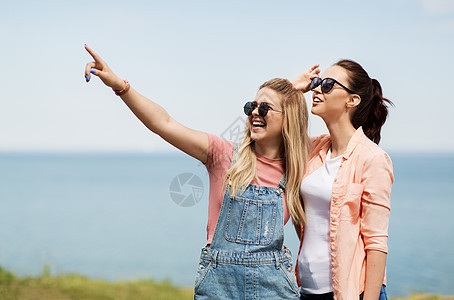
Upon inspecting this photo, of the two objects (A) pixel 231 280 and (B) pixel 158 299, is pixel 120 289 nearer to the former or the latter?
(B) pixel 158 299

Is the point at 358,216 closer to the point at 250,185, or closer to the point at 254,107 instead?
the point at 250,185

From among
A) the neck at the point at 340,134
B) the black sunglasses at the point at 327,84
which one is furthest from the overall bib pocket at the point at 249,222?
the black sunglasses at the point at 327,84

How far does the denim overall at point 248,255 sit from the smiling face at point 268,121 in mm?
292

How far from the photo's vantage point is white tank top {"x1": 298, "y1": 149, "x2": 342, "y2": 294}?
2.83m

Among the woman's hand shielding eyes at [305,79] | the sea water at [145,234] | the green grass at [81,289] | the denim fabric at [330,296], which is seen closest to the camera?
the denim fabric at [330,296]

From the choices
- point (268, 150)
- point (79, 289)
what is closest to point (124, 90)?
point (268, 150)

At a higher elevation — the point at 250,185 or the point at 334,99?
the point at 334,99

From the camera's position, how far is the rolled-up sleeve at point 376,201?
2.69 meters

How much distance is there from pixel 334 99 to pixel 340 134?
200 millimetres

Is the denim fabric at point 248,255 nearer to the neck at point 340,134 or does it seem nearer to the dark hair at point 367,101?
the neck at point 340,134

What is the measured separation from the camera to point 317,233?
113 inches

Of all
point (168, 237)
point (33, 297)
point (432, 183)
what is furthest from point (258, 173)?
point (432, 183)

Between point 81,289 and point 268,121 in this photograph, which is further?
point 81,289

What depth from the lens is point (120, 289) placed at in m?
6.36
